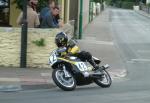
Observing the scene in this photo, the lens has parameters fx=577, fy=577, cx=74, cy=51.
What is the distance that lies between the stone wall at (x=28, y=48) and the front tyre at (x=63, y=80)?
3.23 metres

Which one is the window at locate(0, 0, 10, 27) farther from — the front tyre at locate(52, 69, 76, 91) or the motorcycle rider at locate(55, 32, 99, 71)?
the front tyre at locate(52, 69, 76, 91)

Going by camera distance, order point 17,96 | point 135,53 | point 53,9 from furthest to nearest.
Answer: point 135,53 < point 53,9 < point 17,96

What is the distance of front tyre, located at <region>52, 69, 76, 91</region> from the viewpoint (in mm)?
11969

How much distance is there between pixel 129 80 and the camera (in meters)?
14.4

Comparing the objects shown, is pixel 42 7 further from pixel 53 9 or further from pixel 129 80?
pixel 129 80

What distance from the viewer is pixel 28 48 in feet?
50.5

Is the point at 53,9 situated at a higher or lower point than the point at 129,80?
higher

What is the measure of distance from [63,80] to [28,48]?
3513 millimetres

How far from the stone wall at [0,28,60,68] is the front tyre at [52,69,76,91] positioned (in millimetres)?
3231

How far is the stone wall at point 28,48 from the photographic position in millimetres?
15344

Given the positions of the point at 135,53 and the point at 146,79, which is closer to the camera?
the point at 146,79

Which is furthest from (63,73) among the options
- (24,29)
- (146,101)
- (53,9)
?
(53,9)

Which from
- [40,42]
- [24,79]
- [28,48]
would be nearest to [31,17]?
[40,42]

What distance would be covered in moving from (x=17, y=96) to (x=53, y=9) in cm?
599
